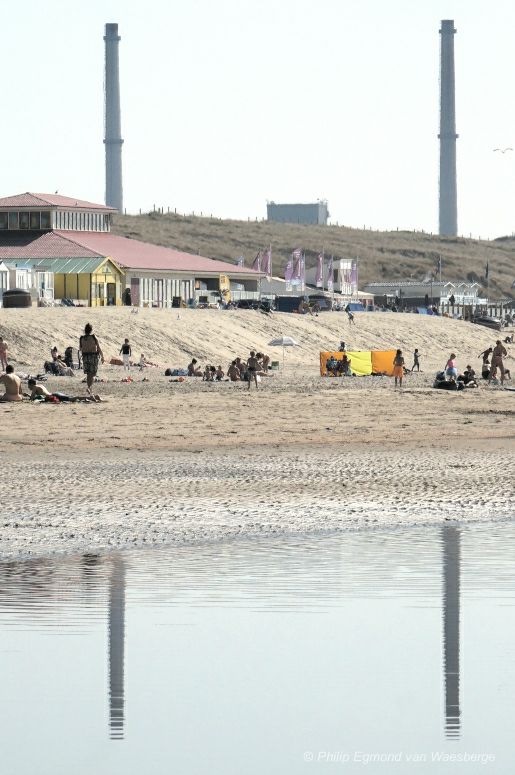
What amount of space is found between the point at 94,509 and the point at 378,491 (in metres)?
3.68

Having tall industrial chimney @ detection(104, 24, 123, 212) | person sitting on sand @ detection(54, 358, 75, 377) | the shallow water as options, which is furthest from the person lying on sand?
tall industrial chimney @ detection(104, 24, 123, 212)

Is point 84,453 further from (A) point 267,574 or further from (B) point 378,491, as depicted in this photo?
(A) point 267,574

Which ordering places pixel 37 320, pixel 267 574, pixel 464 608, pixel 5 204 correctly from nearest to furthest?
pixel 464 608 < pixel 267 574 < pixel 37 320 < pixel 5 204

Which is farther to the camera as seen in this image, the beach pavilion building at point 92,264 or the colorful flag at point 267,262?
the colorful flag at point 267,262

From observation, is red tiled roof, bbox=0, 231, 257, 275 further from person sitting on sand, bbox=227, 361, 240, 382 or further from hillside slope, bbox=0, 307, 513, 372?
person sitting on sand, bbox=227, 361, 240, 382

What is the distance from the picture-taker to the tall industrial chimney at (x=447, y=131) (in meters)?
153

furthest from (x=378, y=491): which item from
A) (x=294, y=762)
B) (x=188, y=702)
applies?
(x=294, y=762)

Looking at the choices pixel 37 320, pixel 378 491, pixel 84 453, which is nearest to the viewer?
pixel 378 491

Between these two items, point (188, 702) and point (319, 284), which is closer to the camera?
point (188, 702)

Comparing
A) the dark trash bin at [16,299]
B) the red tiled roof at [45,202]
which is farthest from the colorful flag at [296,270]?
the dark trash bin at [16,299]

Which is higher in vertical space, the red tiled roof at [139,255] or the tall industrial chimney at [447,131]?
the tall industrial chimney at [447,131]

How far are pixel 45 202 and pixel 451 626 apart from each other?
71.9m

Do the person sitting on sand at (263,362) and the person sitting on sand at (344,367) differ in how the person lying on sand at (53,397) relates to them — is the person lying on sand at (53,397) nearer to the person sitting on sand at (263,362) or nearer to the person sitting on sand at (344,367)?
the person sitting on sand at (263,362)

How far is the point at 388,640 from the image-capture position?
11.1 m
